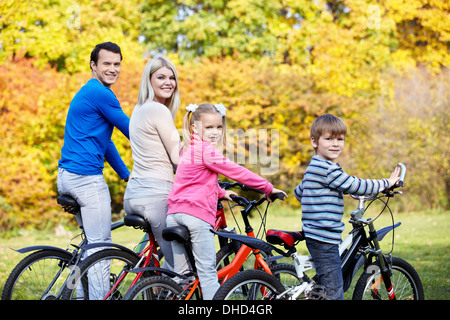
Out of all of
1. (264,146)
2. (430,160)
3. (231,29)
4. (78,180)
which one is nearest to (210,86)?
(264,146)

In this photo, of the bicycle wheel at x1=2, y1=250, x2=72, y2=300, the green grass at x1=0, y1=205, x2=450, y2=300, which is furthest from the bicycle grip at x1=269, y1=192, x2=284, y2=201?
the green grass at x1=0, y1=205, x2=450, y2=300

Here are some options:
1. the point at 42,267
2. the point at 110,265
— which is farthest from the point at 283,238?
the point at 42,267

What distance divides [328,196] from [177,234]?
0.96m

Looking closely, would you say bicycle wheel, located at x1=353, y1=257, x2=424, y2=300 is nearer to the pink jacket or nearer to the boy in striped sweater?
the boy in striped sweater

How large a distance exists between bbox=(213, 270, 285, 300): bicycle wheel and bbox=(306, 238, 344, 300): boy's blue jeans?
289 millimetres

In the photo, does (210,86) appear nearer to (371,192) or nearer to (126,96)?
(126,96)

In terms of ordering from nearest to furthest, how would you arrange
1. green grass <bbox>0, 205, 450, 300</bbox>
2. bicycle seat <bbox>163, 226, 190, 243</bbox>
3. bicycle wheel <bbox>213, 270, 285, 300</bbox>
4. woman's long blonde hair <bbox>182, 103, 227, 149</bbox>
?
bicycle wheel <bbox>213, 270, 285, 300</bbox>, bicycle seat <bbox>163, 226, 190, 243</bbox>, woman's long blonde hair <bbox>182, 103, 227, 149</bbox>, green grass <bbox>0, 205, 450, 300</bbox>

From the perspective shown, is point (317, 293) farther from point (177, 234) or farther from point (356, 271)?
point (177, 234)

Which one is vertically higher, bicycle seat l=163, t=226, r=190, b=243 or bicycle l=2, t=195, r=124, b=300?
bicycle seat l=163, t=226, r=190, b=243

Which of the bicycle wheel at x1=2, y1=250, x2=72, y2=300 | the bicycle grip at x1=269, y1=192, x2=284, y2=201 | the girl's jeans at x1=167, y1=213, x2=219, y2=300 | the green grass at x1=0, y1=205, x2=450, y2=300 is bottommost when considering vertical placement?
the green grass at x1=0, y1=205, x2=450, y2=300

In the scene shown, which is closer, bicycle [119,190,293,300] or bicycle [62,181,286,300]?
bicycle [119,190,293,300]

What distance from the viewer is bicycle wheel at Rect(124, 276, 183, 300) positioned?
301 centimetres

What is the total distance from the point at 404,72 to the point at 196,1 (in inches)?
259

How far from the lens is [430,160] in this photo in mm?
12625
